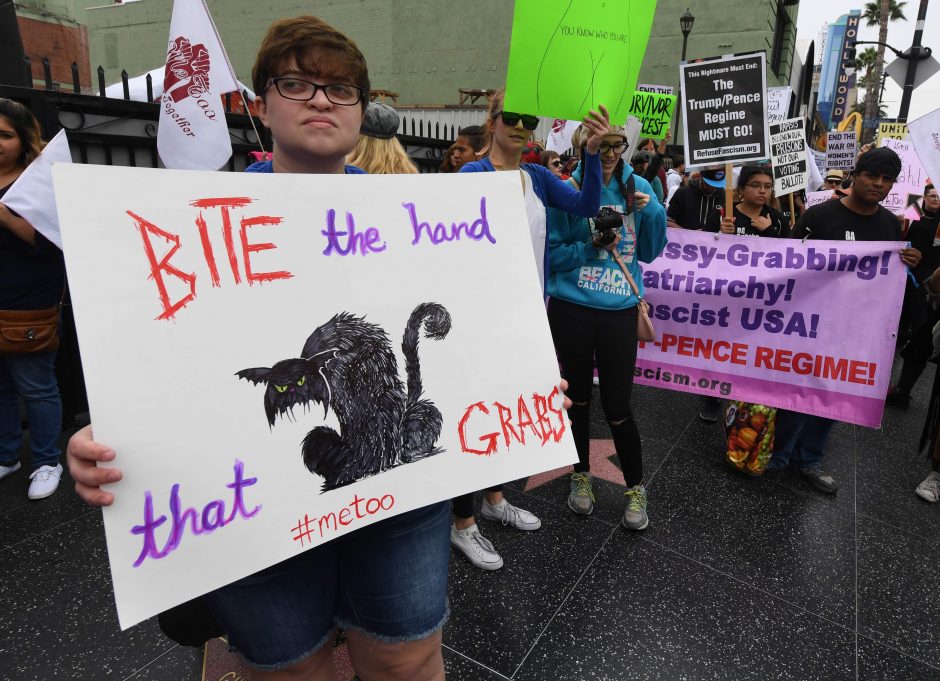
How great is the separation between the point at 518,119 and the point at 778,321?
2.21m

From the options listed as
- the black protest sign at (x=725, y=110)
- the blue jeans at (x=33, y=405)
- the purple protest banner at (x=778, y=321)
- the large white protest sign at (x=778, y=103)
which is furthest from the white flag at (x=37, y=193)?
the large white protest sign at (x=778, y=103)

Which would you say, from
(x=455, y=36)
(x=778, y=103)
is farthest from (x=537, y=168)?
(x=455, y=36)

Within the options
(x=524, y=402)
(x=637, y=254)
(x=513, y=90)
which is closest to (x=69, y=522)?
(x=524, y=402)

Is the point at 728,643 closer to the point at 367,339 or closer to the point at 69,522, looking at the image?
the point at 367,339

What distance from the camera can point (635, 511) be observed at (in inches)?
110

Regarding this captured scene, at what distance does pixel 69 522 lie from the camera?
2693 mm

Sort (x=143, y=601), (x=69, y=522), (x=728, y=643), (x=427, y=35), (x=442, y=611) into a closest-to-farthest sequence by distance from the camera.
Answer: (x=143, y=601) < (x=442, y=611) < (x=728, y=643) < (x=69, y=522) < (x=427, y=35)

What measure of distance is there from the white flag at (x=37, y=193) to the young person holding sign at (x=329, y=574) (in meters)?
1.86

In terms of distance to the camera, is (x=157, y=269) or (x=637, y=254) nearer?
(x=157, y=269)

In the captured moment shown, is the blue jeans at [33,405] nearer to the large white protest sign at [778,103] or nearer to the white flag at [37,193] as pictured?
the white flag at [37,193]

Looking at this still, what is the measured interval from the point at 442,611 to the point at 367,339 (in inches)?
23.5

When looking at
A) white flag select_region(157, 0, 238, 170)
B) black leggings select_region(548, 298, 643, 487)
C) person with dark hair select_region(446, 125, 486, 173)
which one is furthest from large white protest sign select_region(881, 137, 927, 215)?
white flag select_region(157, 0, 238, 170)

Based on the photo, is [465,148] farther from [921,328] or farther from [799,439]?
[921,328]

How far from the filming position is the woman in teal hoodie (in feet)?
8.32
